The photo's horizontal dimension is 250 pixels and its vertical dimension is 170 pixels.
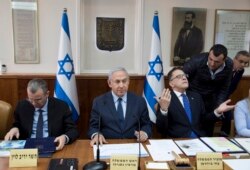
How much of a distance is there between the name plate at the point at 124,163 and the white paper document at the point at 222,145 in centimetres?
60

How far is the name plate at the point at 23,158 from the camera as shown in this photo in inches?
58.9

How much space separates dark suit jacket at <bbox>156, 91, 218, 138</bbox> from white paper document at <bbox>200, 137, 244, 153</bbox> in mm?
291

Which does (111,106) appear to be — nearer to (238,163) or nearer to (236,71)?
(238,163)

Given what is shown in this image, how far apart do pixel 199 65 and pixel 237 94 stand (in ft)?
4.88

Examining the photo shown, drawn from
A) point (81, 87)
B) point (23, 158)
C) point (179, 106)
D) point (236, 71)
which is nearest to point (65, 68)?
point (81, 87)

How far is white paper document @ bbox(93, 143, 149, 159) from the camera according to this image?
5.44 ft

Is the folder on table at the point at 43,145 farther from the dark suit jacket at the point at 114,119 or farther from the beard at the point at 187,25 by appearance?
the beard at the point at 187,25

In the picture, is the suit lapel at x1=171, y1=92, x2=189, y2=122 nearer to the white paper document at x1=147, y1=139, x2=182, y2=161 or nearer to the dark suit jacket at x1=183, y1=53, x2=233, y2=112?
the white paper document at x1=147, y1=139, x2=182, y2=161

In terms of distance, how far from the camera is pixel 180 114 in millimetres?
2242

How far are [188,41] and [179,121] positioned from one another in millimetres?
1933

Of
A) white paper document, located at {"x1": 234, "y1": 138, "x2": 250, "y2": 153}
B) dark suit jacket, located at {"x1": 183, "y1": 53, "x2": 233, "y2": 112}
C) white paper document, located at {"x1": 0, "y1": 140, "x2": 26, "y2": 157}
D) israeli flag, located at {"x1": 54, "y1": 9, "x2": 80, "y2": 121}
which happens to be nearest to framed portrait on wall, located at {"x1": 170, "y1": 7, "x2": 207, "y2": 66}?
dark suit jacket, located at {"x1": 183, "y1": 53, "x2": 233, "y2": 112}

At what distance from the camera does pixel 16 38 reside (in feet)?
11.7

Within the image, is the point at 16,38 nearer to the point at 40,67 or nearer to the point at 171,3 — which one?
the point at 40,67

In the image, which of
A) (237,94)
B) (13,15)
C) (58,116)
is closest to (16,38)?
(13,15)
